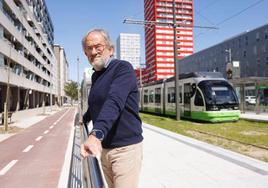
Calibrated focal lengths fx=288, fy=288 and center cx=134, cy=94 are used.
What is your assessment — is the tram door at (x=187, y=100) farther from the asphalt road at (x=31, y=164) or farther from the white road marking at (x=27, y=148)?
the white road marking at (x=27, y=148)

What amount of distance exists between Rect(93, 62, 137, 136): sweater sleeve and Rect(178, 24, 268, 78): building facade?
46086 mm

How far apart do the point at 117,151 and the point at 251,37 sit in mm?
62569

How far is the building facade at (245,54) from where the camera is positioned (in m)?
55.2

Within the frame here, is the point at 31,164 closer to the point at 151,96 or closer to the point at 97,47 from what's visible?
the point at 97,47

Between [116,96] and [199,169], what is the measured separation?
4.72 meters

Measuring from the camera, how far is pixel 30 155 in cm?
980

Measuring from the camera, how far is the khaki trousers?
2213 mm

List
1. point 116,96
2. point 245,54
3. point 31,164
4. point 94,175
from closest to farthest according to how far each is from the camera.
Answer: point 94,175 → point 116,96 → point 31,164 → point 245,54

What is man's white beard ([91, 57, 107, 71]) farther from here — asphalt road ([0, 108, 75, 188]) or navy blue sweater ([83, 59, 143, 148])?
asphalt road ([0, 108, 75, 188])

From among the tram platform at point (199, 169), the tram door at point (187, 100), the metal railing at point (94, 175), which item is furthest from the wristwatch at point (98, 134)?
the tram door at point (187, 100)

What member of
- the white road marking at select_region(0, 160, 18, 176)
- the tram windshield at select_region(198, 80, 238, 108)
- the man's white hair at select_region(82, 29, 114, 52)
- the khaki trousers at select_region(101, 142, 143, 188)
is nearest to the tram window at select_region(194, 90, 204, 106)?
the tram windshield at select_region(198, 80, 238, 108)

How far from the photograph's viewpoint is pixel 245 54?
200ft

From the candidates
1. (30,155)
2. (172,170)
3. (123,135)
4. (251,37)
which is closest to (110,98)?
(123,135)

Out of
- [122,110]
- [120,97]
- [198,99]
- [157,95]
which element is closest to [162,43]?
[157,95]
